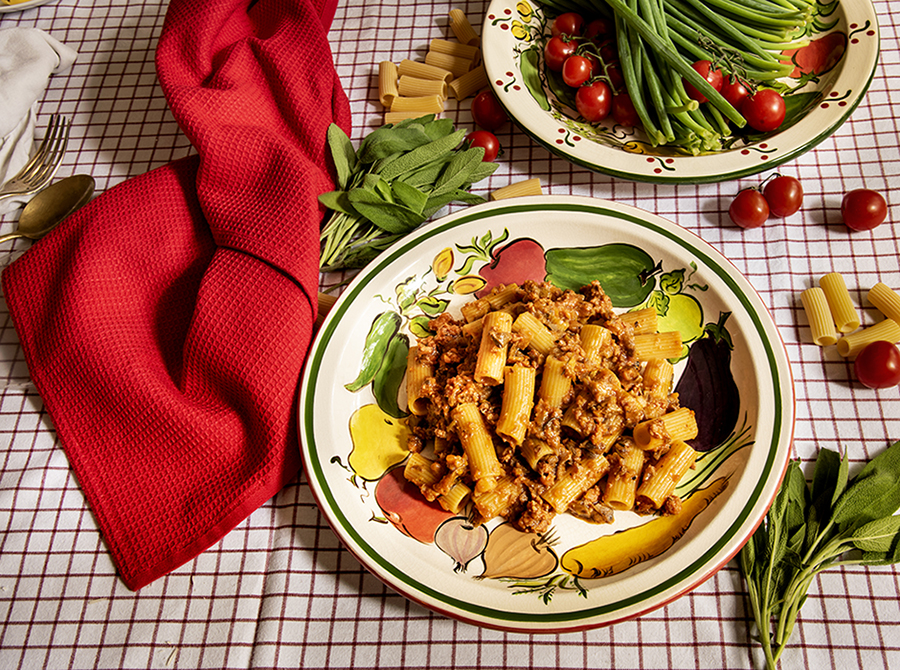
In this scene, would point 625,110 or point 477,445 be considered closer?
point 477,445

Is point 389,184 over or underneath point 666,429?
over

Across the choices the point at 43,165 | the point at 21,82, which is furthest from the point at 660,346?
the point at 21,82

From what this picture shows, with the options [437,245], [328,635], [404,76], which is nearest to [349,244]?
[437,245]

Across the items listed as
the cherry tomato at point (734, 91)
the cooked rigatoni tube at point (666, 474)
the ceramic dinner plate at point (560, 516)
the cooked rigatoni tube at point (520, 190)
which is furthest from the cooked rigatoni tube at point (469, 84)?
the cooked rigatoni tube at point (666, 474)

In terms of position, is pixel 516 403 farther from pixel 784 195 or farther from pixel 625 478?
pixel 784 195

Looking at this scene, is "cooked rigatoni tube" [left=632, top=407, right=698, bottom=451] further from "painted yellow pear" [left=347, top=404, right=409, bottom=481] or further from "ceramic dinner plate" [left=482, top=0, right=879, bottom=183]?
"ceramic dinner plate" [left=482, top=0, right=879, bottom=183]

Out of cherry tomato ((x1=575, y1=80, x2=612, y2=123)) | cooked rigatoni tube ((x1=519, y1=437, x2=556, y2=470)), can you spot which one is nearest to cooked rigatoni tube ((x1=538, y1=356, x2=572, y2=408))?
cooked rigatoni tube ((x1=519, y1=437, x2=556, y2=470))

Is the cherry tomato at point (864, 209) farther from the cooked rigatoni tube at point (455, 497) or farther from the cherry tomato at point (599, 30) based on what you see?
the cooked rigatoni tube at point (455, 497)
